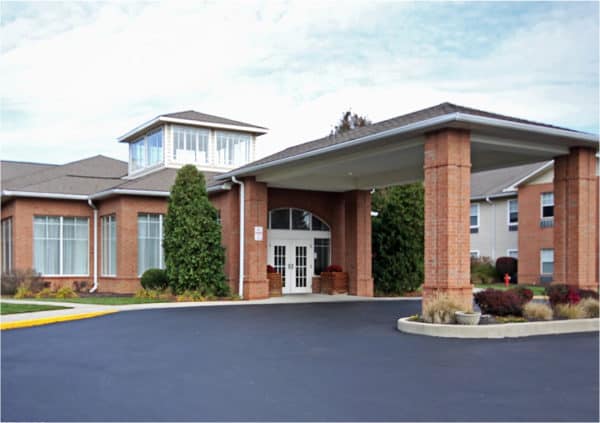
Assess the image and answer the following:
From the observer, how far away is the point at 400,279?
27.5m

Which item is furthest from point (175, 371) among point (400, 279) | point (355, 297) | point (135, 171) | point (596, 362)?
point (135, 171)

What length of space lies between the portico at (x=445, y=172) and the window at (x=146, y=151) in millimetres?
7633

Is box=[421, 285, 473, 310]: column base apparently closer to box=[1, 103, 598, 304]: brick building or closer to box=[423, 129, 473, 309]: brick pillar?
box=[423, 129, 473, 309]: brick pillar

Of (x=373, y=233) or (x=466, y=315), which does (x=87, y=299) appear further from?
(x=466, y=315)

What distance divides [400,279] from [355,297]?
250cm

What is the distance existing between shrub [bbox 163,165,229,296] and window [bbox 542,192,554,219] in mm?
19633

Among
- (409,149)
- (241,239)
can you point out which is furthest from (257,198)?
(409,149)

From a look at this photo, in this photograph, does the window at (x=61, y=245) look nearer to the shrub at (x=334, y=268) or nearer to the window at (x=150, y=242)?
the window at (x=150, y=242)

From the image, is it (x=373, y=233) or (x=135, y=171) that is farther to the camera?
(x=135, y=171)

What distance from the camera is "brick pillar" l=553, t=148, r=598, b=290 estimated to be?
1789 cm

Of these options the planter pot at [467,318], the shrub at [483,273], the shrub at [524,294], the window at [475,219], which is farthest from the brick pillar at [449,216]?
the window at [475,219]

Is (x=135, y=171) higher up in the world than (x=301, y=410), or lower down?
higher up

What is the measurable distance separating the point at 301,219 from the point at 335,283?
295cm

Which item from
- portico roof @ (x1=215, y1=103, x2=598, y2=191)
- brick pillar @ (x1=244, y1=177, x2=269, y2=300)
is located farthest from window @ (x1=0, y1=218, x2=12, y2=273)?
brick pillar @ (x1=244, y1=177, x2=269, y2=300)
